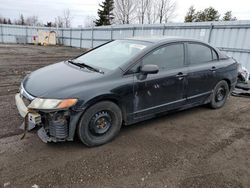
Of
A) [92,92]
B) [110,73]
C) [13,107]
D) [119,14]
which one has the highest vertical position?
[119,14]

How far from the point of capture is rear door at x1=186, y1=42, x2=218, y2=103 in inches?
161

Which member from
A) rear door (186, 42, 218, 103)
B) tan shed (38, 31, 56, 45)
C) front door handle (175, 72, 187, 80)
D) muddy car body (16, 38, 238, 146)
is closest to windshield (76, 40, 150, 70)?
muddy car body (16, 38, 238, 146)

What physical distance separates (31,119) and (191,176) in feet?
6.90

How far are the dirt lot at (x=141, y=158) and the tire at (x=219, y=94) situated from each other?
30.7 inches

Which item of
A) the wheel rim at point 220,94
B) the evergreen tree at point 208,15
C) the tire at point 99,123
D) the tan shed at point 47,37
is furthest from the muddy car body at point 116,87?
the evergreen tree at point 208,15

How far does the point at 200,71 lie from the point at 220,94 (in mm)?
1087

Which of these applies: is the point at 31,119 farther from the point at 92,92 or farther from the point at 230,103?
the point at 230,103

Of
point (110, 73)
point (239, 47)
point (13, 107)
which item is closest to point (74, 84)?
point (110, 73)

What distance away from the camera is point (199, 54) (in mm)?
4312

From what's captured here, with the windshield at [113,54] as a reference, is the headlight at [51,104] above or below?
below

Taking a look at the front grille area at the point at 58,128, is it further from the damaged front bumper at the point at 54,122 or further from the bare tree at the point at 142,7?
the bare tree at the point at 142,7

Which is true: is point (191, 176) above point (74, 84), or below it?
below

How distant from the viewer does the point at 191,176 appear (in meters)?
2.58

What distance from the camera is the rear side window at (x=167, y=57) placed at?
3569 millimetres
